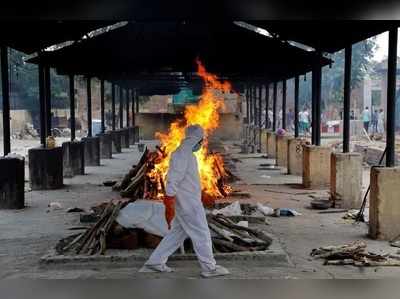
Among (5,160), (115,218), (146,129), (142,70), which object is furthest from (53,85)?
(115,218)

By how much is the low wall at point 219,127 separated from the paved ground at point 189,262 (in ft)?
Answer: 62.5

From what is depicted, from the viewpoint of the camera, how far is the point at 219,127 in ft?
126

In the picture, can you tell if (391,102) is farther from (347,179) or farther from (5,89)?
(5,89)

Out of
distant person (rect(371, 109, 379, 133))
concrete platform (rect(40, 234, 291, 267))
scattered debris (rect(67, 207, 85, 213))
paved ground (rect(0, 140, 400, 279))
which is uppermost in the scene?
distant person (rect(371, 109, 379, 133))

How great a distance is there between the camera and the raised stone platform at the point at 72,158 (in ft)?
66.1

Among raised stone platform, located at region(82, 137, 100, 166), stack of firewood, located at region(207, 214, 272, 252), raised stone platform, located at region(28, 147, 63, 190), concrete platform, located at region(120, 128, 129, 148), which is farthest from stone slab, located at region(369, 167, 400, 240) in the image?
concrete platform, located at region(120, 128, 129, 148)

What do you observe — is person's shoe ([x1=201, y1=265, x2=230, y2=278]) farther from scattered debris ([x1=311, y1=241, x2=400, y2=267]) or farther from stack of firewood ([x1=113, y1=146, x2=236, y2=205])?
stack of firewood ([x1=113, y1=146, x2=236, y2=205])

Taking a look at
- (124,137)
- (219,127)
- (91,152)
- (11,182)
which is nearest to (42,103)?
(11,182)

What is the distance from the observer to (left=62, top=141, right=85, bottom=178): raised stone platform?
20.2 meters

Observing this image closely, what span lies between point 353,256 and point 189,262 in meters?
2.36

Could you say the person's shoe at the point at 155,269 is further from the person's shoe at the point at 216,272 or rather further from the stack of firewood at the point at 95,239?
the stack of firewood at the point at 95,239

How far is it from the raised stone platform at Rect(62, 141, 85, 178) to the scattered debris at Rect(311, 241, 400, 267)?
12.5 meters

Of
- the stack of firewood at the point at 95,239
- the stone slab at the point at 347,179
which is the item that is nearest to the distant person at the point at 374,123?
the stone slab at the point at 347,179

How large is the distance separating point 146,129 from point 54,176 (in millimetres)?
25310
